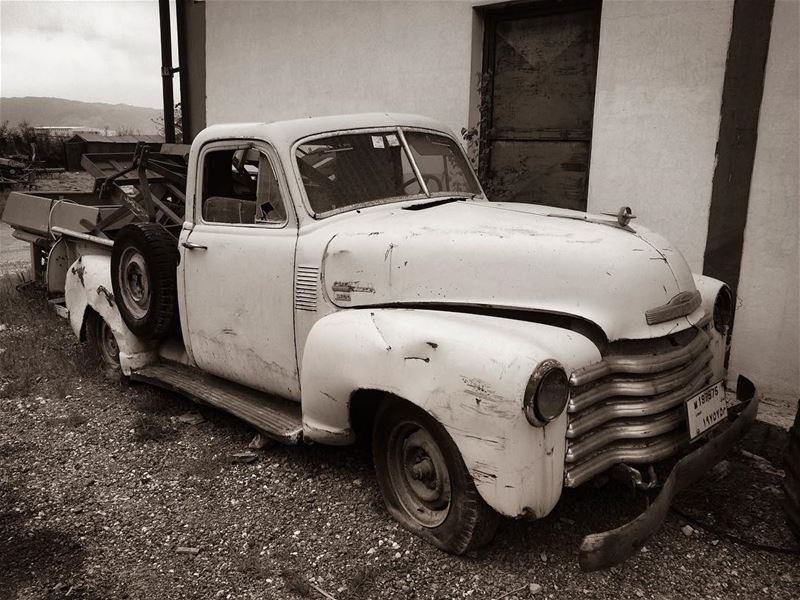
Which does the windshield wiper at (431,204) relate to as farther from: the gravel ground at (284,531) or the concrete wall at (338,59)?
the concrete wall at (338,59)

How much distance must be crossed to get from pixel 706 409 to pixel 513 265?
3.38 feet

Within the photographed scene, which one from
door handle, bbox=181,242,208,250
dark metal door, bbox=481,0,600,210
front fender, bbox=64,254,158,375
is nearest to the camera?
door handle, bbox=181,242,208,250

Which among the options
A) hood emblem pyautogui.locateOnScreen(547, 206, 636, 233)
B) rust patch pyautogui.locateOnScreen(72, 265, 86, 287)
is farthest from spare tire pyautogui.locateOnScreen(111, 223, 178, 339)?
hood emblem pyautogui.locateOnScreen(547, 206, 636, 233)

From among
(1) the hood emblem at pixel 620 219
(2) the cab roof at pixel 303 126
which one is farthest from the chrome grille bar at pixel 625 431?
(2) the cab roof at pixel 303 126

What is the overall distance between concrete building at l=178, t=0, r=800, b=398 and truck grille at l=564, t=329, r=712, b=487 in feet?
6.67

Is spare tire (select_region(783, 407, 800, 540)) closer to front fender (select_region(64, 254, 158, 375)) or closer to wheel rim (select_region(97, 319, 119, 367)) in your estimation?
front fender (select_region(64, 254, 158, 375))

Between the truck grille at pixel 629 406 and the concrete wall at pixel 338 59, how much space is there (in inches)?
140

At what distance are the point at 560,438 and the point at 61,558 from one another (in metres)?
2.16

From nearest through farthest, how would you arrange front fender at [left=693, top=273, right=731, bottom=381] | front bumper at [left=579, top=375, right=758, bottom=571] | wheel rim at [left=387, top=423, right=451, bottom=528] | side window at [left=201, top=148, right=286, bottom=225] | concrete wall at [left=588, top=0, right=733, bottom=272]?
1. front bumper at [left=579, top=375, right=758, bottom=571]
2. wheel rim at [left=387, top=423, right=451, bottom=528]
3. front fender at [left=693, top=273, right=731, bottom=381]
4. side window at [left=201, top=148, right=286, bottom=225]
5. concrete wall at [left=588, top=0, right=733, bottom=272]

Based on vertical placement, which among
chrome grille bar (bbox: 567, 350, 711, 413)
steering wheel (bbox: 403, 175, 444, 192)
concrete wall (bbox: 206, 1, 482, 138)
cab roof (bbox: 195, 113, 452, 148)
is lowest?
chrome grille bar (bbox: 567, 350, 711, 413)

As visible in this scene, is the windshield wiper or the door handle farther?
the door handle

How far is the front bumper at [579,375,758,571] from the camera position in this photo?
92.5 inches

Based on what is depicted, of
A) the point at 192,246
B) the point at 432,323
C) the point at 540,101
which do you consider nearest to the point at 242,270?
the point at 192,246

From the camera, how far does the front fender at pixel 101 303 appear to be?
4.73 m
